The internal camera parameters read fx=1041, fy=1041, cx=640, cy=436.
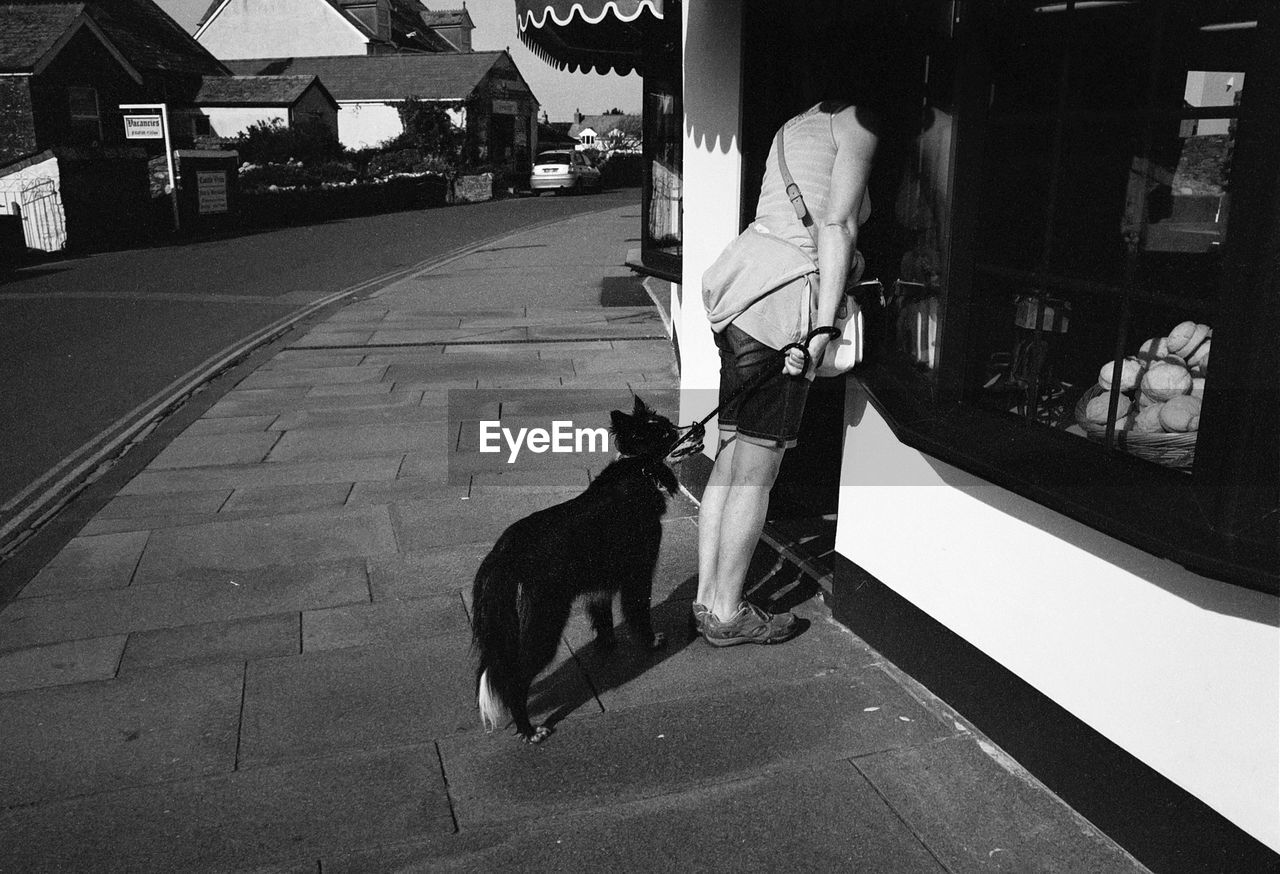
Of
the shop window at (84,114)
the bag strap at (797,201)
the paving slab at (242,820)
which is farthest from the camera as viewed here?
the shop window at (84,114)

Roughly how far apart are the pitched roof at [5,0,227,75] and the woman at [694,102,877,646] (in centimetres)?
3486

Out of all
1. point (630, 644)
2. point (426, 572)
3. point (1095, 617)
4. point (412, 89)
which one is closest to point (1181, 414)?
point (1095, 617)

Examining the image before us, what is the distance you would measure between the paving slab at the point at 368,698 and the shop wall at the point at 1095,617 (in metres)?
1.25

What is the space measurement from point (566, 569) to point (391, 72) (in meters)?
53.0

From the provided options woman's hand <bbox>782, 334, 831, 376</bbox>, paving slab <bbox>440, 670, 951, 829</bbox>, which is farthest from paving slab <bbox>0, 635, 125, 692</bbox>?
woman's hand <bbox>782, 334, 831, 376</bbox>

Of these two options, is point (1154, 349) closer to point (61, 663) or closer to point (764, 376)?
point (764, 376)

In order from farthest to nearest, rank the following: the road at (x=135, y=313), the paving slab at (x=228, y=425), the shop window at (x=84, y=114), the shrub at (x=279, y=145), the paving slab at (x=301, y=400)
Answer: the shrub at (x=279, y=145)
the shop window at (x=84, y=114)
the paving slab at (x=301, y=400)
the road at (x=135, y=313)
the paving slab at (x=228, y=425)

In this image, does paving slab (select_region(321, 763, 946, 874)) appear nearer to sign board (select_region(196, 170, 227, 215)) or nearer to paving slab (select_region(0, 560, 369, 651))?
paving slab (select_region(0, 560, 369, 651))

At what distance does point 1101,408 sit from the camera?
9.51 ft

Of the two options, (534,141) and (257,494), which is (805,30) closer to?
(257,494)

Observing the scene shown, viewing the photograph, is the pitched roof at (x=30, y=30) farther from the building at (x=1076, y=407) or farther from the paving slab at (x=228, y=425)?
the building at (x=1076, y=407)

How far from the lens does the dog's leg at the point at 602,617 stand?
11.7 feet

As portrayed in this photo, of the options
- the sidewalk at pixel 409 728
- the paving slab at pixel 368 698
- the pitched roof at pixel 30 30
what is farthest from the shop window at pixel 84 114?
the paving slab at pixel 368 698

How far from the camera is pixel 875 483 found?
370cm
